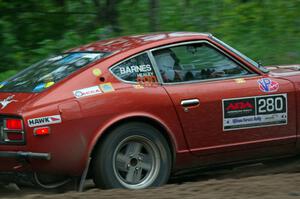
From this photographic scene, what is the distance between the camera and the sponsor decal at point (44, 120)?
5.42 metres

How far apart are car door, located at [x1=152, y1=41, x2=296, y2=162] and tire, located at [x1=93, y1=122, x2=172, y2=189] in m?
0.33

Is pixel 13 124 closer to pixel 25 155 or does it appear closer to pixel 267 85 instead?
pixel 25 155

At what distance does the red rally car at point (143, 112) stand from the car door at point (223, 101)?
1 cm

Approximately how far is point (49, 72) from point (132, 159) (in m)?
1.22

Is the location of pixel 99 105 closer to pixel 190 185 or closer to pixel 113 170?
pixel 113 170

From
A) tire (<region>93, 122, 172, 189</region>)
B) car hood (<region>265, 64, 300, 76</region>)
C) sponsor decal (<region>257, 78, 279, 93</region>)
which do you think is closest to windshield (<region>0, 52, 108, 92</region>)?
tire (<region>93, 122, 172, 189</region>)

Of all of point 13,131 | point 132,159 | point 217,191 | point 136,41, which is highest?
point 136,41

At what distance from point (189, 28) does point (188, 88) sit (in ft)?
21.0

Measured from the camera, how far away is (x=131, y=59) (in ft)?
20.0

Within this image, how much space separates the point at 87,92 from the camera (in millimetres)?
5699

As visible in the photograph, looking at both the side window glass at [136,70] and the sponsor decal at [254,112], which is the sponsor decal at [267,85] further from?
the side window glass at [136,70]

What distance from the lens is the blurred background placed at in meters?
11.0

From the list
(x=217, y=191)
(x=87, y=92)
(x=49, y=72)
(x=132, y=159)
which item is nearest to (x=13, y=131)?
(x=87, y=92)

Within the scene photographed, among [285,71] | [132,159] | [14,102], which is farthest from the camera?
[285,71]
